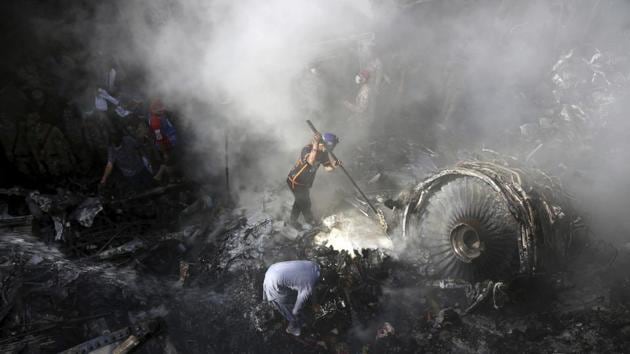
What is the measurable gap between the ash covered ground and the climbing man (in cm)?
31

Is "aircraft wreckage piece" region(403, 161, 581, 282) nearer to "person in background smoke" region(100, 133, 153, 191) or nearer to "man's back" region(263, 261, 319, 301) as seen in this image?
"man's back" region(263, 261, 319, 301)

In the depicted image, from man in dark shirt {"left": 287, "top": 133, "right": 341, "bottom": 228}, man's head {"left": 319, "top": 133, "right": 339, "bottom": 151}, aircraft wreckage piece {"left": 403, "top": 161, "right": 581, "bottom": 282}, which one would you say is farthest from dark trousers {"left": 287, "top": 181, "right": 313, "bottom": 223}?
aircraft wreckage piece {"left": 403, "top": 161, "right": 581, "bottom": 282}

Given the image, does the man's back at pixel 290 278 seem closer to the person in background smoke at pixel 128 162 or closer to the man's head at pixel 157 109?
the person in background smoke at pixel 128 162

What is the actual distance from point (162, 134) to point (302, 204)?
2.83 m

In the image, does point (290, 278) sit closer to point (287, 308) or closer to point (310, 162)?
point (287, 308)

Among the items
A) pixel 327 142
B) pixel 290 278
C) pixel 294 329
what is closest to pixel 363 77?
pixel 327 142

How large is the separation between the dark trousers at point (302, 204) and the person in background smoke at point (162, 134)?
246 cm

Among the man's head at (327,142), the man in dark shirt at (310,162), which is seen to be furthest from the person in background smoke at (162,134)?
the man's head at (327,142)

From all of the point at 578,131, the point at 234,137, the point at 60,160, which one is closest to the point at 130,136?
the point at 60,160

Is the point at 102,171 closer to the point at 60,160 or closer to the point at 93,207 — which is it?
the point at 60,160

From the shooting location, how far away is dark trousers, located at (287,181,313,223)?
6262mm

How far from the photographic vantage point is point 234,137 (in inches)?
311

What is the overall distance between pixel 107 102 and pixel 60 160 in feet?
4.29

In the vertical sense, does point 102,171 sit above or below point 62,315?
above
